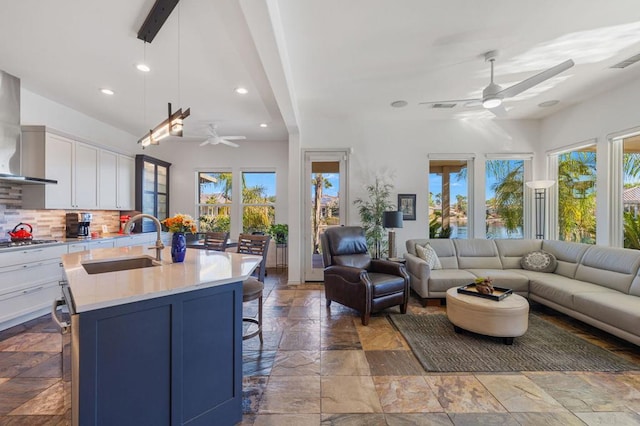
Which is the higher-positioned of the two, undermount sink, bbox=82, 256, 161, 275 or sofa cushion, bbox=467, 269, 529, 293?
undermount sink, bbox=82, 256, 161, 275

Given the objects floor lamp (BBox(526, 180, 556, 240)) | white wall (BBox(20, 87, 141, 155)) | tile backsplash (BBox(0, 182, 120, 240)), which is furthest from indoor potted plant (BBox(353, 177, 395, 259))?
tile backsplash (BBox(0, 182, 120, 240))

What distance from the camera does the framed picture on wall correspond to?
5.09 meters

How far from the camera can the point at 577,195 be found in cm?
456

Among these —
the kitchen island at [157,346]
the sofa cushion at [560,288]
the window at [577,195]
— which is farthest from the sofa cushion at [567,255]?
the kitchen island at [157,346]

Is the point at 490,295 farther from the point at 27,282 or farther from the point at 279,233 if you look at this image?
the point at 27,282

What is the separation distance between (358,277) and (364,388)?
4.45ft

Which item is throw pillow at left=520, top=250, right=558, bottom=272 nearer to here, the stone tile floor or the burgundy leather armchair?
the stone tile floor

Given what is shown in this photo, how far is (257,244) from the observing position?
309 cm

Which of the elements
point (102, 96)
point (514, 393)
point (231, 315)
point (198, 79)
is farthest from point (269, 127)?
point (514, 393)

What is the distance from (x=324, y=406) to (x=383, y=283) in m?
1.72

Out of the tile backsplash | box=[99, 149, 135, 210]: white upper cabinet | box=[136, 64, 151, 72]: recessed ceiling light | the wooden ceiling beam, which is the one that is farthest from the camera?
box=[99, 149, 135, 210]: white upper cabinet

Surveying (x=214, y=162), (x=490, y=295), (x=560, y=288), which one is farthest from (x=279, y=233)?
(x=560, y=288)

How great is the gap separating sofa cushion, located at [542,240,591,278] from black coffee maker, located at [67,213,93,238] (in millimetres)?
6979

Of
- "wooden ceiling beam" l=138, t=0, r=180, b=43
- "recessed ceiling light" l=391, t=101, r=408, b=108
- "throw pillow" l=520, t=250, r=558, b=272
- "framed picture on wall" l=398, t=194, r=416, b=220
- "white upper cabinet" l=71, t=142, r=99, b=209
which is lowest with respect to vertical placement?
"throw pillow" l=520, t=250, r=558, b=272
